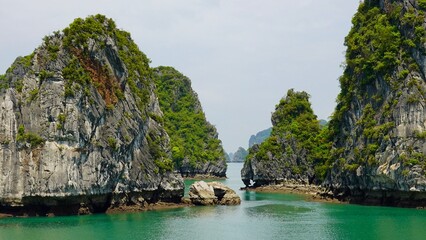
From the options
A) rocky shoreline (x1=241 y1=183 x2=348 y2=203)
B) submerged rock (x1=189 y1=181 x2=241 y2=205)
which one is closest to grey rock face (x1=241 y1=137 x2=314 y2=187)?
rocky shoreline (x1=241 y1=183 x2=348 y2=203)

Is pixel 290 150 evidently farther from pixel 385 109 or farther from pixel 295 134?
pixel 385 109

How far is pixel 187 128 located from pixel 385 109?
81002 millimetres

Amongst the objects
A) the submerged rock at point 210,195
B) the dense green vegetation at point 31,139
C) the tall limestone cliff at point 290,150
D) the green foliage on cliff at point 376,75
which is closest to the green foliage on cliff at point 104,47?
the dense green vegetation at point 31,139

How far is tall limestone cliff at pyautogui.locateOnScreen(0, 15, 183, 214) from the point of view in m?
42.5

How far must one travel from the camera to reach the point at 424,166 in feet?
160

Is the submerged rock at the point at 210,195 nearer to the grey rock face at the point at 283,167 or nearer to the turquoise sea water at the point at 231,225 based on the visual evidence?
the turquoise sea water at the point at 231,225

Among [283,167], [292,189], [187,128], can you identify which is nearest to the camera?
[292,189]

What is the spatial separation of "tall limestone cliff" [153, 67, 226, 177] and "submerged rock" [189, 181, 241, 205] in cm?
6248

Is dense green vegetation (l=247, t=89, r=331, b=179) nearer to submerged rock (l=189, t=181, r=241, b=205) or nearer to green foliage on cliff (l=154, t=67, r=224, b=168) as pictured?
submerged rock (l=189, t=181, r=241, b=205)

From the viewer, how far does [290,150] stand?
291ft

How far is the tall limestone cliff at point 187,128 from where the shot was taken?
126 metres

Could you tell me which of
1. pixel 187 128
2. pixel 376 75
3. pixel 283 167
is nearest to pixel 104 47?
pixel 376 75

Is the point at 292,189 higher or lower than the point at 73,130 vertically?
lower

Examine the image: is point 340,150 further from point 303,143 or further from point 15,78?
point 15,78
